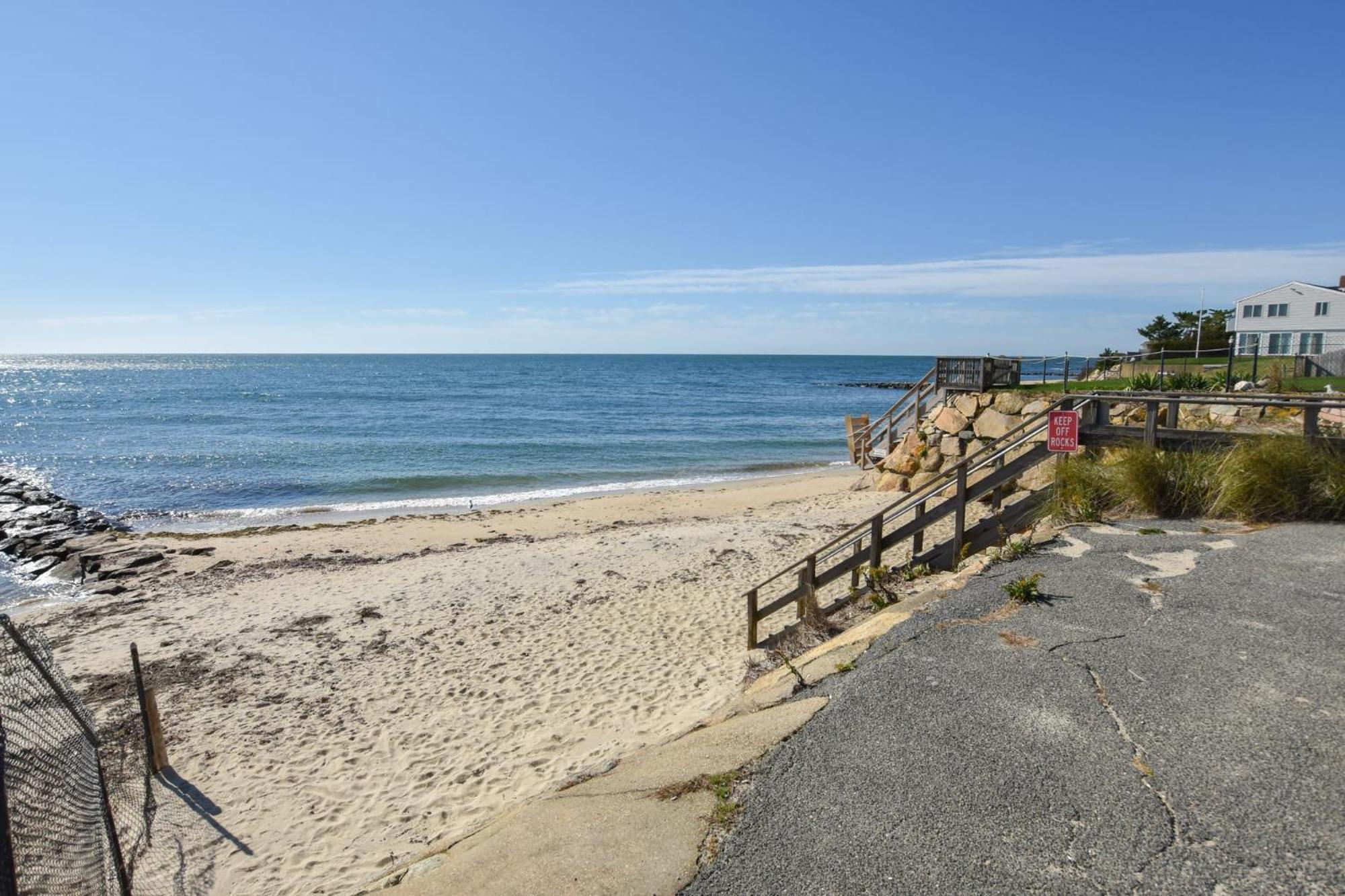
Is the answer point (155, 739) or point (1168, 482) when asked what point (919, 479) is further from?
point (155, 739)

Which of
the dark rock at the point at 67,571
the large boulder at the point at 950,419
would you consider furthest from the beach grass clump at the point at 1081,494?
the dark rock at the point at 67,571

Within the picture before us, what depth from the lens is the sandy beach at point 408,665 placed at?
711cm

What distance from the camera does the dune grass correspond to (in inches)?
348

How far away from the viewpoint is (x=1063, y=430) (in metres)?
Result: 9.00

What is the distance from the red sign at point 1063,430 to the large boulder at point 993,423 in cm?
1023

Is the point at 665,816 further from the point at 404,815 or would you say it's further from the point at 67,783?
the point at 67,783

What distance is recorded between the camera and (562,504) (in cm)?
2328

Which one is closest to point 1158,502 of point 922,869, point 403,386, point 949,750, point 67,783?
point 949,750

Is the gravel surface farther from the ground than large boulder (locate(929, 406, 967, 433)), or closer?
closer

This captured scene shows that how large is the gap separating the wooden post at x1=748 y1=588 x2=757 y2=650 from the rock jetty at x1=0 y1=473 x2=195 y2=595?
1327 cm

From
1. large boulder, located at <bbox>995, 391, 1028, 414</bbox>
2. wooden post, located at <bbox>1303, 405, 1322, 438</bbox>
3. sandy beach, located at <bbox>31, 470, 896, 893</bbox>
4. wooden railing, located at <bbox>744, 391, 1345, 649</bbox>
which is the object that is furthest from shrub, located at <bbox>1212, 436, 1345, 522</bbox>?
large boulder, located at <bbox>995, 391, 1028, 414</bbox>

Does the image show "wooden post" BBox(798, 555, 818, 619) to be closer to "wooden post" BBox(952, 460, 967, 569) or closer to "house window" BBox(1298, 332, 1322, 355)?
"wooden post" BBox(952, 460, 967, 569)

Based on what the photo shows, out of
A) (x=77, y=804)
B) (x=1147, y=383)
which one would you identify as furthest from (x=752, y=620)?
(x=1147, y=383)

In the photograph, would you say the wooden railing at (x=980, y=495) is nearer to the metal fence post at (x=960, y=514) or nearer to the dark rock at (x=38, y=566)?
the metal fence post at (x=960, y=514)
